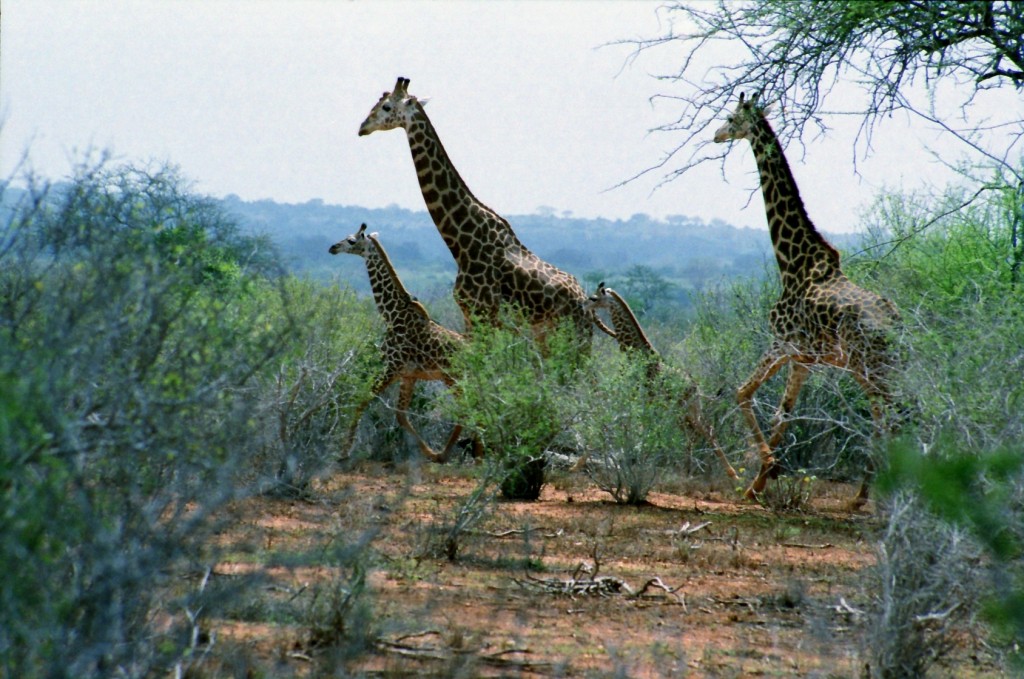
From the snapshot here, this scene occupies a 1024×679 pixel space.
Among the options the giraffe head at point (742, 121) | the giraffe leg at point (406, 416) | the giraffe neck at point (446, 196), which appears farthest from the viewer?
the giraffe leg at point (406, 416)

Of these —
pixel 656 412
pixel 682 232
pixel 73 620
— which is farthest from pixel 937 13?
pixel 682 232

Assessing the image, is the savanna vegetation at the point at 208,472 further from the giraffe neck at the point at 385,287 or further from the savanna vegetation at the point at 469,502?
the giraffe neck at the point at 385,287

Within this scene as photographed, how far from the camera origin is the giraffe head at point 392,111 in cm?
1164

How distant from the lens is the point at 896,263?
13125mm

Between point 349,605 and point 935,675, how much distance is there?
8.37 feet

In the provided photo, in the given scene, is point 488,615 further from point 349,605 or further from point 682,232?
point 682,232

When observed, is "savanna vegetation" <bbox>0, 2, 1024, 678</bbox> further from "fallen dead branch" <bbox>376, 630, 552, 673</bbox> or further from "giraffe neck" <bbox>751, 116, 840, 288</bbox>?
"giraffe neck" <bbox>751, 116, 840, 288</bbox>

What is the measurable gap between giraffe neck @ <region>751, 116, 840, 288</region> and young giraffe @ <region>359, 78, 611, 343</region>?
2.14m

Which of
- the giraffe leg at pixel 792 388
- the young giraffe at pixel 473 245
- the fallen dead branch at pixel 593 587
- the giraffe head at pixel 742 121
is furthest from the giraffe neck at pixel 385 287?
the fallen dead branch at pixel 593 587

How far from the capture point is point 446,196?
465 inches

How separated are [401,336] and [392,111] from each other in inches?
92.9

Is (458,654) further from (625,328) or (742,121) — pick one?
(625,328)

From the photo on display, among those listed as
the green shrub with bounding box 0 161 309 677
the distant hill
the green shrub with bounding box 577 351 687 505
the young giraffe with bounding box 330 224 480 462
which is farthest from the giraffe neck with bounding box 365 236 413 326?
the distant hill

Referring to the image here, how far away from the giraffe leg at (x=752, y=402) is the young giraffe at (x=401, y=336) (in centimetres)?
313
